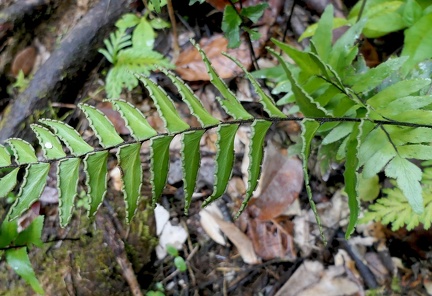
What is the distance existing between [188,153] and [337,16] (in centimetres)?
161

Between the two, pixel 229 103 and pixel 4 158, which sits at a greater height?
pixel 4 158

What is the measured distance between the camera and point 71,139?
4.42 feet

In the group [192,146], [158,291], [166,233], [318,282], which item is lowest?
[318,282]

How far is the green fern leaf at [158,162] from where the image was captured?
4.21ft

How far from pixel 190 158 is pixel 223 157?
101 millimetres

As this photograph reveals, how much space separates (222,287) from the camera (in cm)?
221

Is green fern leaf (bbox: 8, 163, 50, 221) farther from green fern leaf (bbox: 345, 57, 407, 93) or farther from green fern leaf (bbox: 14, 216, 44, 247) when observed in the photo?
green fern leaf (bbox: 345, 57, 407, 93)

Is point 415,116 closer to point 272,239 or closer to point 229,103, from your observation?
point 229,103

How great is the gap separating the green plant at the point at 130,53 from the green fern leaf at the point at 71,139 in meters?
1.07

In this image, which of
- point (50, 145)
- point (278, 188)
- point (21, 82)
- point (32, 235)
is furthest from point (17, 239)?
point (278, 188)

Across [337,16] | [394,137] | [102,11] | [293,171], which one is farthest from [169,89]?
[394,137]

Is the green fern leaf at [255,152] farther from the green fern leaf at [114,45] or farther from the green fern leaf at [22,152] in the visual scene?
the green fern leaf at [114,45]

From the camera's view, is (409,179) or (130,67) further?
(130,67)

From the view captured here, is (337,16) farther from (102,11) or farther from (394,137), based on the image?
(102,11)
